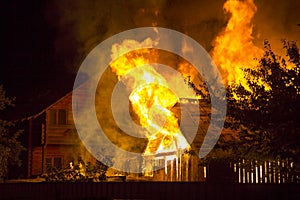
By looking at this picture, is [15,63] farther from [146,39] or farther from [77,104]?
[146,39]

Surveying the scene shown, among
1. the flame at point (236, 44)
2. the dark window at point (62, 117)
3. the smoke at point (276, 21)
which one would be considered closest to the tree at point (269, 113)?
the flame at point (236, 44)

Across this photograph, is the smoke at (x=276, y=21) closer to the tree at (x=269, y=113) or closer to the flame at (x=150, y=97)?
the flame at (x=150, y=97)

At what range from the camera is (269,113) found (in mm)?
12328

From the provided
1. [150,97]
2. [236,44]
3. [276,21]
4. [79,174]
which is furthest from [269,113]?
[276,21]

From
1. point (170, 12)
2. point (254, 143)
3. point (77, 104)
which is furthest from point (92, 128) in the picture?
point (254, 143)

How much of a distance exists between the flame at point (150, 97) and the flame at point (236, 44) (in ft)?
9.95

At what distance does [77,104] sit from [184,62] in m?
8.52

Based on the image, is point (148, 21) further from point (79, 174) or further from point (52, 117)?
point (79, 174)

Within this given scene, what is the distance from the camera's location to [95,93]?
1455 inches

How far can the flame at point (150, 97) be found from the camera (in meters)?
25.0

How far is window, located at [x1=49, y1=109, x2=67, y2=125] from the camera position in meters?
35.4

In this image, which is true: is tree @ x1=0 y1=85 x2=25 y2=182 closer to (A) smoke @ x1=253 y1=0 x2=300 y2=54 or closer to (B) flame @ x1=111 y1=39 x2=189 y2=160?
(B) flame @ x1=111 y1=39 x2=189 y2=160

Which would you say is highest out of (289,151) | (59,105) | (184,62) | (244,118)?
(184,62)

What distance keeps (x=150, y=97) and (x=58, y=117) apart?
32.8 ft
